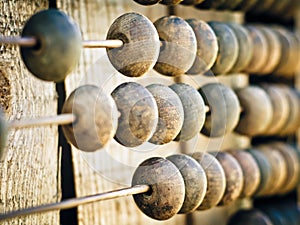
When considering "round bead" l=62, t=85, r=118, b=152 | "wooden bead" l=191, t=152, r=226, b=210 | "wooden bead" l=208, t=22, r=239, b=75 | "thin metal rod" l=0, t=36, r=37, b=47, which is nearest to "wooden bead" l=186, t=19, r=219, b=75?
"wooden bead" l=208, t=22, r=239, b=75

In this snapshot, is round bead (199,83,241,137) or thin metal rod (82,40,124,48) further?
round bead (199,83,241,137)

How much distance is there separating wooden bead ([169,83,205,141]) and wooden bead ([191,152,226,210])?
0.23 feet

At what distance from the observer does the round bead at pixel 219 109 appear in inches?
42.1

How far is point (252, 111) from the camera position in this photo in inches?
47.3

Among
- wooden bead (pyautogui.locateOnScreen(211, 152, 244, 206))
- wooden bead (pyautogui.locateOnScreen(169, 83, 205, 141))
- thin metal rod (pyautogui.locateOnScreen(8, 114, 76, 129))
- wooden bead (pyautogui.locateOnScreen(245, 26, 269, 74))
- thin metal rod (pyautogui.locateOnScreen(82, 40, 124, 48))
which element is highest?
wooden bead (pyautogui.locateOnScreen(245, 26, 269, 74))

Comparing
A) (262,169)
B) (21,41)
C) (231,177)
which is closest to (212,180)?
(231,177)

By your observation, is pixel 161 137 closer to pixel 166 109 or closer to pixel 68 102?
pixel 166 109

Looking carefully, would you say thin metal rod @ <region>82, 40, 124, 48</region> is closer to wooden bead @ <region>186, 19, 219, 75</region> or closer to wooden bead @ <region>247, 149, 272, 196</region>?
wooden bead @ <region>186, 19, 219, 75</region>

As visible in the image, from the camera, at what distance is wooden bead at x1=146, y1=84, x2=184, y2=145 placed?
36.0 inches

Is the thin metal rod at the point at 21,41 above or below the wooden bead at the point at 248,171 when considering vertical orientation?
above

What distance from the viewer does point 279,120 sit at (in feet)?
4.26

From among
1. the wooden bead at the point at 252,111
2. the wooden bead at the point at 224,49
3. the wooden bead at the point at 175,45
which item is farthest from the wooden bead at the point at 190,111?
the wooden bead at the point at 252,111

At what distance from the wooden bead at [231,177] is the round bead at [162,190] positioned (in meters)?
0.19

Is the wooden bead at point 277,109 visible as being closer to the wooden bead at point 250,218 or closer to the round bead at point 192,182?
the wooden bead at point 250,218
